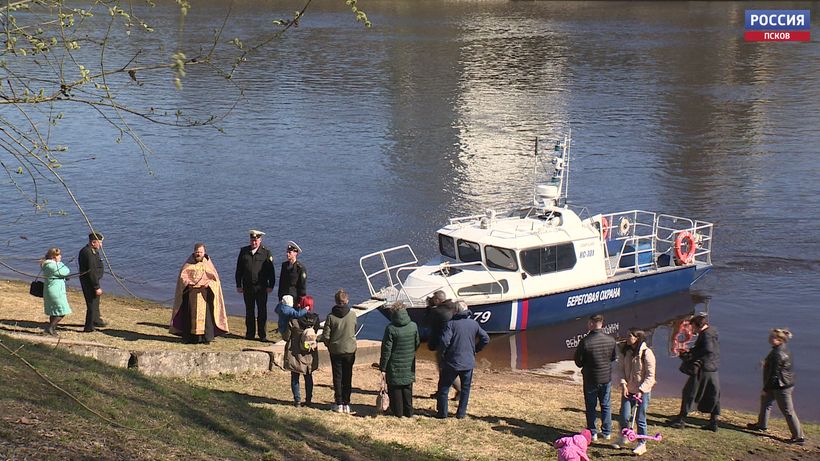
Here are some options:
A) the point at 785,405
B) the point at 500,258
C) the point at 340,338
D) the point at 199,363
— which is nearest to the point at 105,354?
the point at 199,363

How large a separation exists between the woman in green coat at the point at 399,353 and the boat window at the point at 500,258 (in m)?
9.02

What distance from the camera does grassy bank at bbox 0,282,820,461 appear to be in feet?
36.5

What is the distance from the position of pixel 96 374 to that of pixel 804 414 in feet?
40.6

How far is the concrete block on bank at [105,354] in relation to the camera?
49.5 ft

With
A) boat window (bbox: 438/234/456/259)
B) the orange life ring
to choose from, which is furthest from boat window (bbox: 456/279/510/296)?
the orange life ring

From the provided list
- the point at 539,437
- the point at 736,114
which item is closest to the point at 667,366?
the point at 539,437

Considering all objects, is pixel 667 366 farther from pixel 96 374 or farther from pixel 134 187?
pixel 134 187

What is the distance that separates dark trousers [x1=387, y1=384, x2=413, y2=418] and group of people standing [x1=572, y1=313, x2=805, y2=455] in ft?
7.50

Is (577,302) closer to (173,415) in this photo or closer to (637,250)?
(637,250)

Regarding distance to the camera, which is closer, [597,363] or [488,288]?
[597,363]

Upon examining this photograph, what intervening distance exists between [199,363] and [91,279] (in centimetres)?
302

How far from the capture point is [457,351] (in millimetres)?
14453

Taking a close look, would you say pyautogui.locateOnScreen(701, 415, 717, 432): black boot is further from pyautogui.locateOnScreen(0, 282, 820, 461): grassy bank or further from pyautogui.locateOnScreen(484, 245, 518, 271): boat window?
pyautogui.locateOnScreen(484, 245, 518, 271): boat window

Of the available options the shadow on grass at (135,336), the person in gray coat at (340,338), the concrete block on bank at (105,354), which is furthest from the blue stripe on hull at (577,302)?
the concrete block on bank at (105,354)
